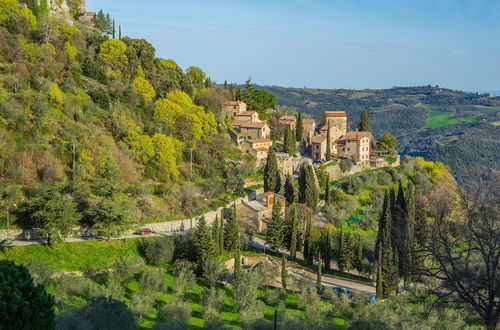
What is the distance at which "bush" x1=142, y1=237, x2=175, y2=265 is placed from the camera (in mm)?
34906

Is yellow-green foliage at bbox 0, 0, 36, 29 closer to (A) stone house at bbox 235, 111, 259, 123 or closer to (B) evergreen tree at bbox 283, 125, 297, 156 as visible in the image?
(A) stone house at bbox 235, 111, 259, 123

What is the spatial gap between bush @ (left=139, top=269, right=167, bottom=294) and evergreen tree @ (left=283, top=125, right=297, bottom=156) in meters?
29.5

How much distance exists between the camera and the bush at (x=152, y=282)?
29.9 meters

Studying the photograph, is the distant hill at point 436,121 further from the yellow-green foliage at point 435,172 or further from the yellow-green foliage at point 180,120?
the yellow-green foliage at point 180,120

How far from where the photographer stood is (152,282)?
30.0 meters

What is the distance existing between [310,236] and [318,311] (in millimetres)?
13573

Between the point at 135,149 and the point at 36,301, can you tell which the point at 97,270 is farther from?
the point at 36,301

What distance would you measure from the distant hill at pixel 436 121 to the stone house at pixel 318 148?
1347 inches

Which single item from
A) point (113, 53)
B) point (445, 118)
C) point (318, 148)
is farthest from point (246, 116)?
point (445, 118)

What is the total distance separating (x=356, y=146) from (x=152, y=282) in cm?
3857

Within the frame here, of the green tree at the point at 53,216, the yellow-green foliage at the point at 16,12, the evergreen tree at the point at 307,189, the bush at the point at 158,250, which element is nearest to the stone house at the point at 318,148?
the evergreen tree at the point at 307,189

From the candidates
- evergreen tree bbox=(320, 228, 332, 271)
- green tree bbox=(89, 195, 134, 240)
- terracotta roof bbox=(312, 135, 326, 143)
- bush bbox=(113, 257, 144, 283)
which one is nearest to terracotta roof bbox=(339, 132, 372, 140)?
terracotta roof bbox=(312, 135, 326, 143)

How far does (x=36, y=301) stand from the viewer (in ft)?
46.1

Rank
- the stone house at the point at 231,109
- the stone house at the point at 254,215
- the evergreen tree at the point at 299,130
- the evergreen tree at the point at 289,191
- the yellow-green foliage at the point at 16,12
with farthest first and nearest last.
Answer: the stone house at the point at 231,109
the evergreen tree at the point at 299,130
the yellow-green foliage at the point at 16,12
the evergreen tree at the point at 289,191
the stone house at the point at 254,215
